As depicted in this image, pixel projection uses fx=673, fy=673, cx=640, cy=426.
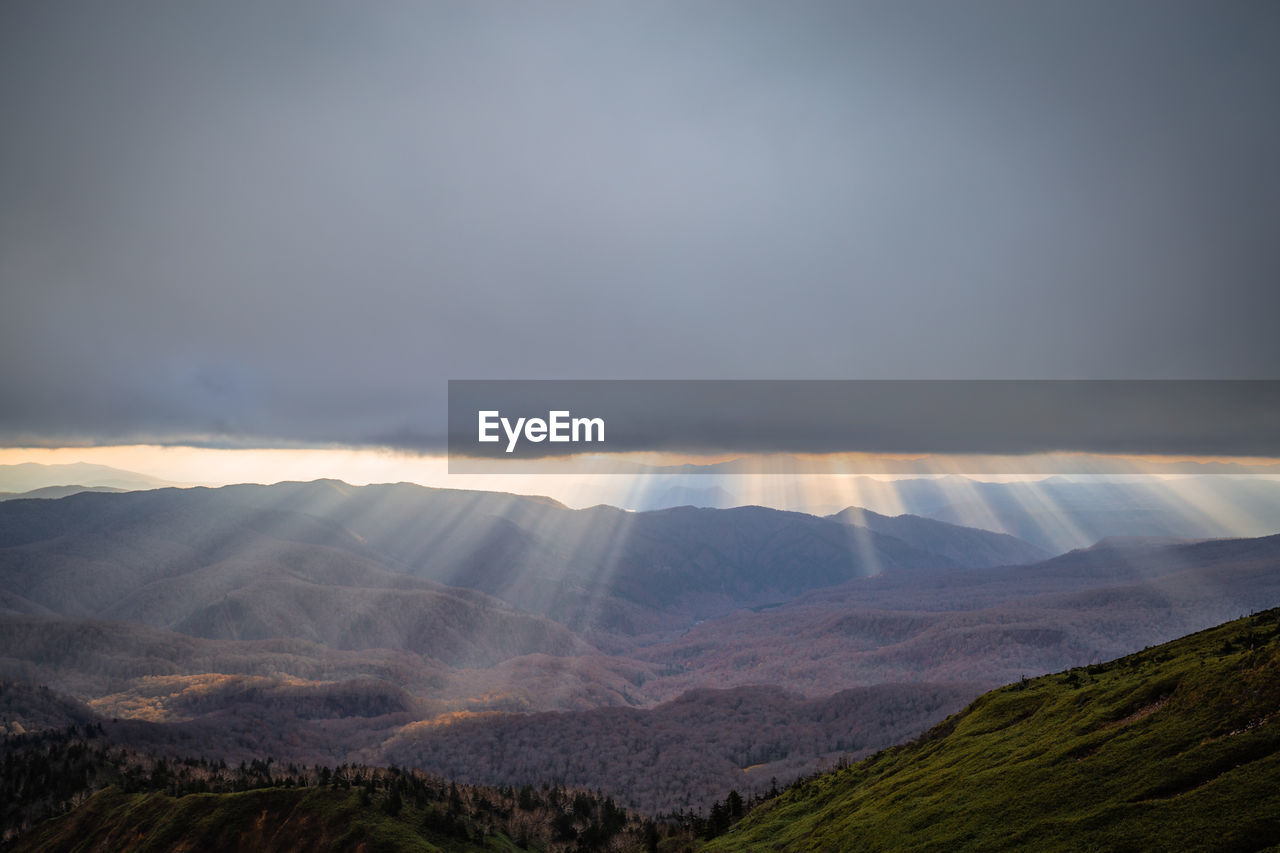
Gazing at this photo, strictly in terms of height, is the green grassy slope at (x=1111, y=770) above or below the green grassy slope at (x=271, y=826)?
above

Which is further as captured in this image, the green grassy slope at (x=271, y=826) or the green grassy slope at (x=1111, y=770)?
the green grassy slope at (x=271, y=826)

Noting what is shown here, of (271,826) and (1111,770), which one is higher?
(1111,770)

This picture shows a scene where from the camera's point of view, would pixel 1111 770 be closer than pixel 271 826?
Yes

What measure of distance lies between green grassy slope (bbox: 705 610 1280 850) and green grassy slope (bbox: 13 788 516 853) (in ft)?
121

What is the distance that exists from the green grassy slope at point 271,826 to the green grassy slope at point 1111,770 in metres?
36.9

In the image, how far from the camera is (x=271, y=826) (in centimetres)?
6762

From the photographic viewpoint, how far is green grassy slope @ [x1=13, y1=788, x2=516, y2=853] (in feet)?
208

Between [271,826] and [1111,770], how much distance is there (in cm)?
7421

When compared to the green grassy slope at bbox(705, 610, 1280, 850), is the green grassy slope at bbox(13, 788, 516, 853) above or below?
below

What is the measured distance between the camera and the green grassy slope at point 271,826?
63.5 m

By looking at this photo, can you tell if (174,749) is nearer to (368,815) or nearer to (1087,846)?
(368,815)

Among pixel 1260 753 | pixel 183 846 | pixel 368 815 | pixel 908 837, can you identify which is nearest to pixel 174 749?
pixel 183 846

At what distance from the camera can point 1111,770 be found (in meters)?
25.9

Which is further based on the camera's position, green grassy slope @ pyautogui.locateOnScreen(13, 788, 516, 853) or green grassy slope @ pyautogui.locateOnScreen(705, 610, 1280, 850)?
green grassy slope @ pyautogui.locateOnScreen(13, 788, 516, 853)
